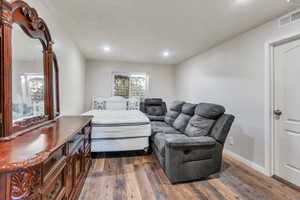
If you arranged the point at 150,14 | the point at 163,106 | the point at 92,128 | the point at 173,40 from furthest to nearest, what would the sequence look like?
the point at 163,106 < the point at 173,40 < the point at 92,128 < the point at 150,14

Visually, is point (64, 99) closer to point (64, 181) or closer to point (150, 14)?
point (64, 181)

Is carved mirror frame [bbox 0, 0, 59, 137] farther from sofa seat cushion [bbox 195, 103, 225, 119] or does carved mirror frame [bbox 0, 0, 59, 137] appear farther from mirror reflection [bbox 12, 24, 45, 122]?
sofa seat cushion [bbox 195, 103, 225, 119]

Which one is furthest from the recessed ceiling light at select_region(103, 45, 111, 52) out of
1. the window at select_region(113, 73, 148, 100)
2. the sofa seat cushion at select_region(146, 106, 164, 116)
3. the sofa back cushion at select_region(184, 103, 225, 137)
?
the sofa back cushion at select_region(184, 103, 225, 137)

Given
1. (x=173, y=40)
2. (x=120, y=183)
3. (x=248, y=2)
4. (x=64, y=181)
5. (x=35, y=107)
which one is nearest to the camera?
(x=64, y=181)

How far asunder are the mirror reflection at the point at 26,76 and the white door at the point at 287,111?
10.4 ft

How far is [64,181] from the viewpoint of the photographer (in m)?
1.25

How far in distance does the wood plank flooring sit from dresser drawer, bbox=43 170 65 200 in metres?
0.64

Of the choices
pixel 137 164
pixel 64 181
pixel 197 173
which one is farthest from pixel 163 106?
pixel 64 181

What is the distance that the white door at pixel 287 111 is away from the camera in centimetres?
199

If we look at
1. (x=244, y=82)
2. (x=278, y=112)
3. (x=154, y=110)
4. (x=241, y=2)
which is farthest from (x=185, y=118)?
(x=241, y=2)

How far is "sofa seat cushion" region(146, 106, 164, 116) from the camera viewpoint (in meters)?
4.67

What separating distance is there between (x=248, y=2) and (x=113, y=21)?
6.34 ft

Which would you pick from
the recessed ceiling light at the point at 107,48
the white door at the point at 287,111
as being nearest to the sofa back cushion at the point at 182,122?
the white door at the point at 287,111

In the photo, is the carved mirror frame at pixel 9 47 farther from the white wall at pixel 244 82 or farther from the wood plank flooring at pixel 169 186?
the white wall at pixel 244 82
